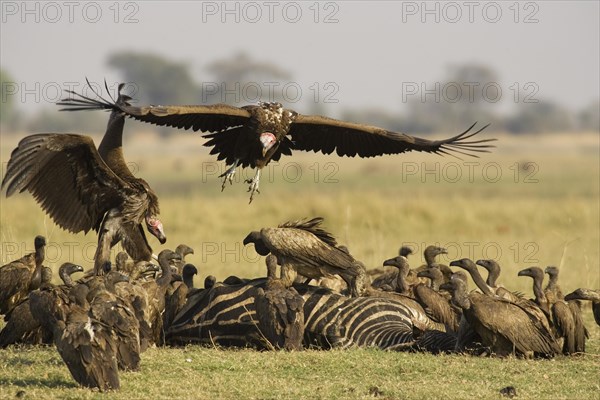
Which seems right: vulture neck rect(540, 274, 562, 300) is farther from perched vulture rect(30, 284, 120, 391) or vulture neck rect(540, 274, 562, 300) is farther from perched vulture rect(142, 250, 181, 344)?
perched vulture rect(30, 284, 120, 391)

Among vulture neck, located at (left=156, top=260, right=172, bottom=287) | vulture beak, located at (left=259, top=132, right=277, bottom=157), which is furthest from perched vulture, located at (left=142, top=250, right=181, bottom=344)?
vulture beak, located at (left=259, top=132, right=277, bottom=157)

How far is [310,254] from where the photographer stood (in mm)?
9820

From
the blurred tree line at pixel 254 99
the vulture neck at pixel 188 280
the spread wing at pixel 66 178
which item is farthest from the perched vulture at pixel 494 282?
the blurred tree line at pixel 254 99

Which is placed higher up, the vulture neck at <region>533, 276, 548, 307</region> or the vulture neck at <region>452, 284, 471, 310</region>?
the vulture neck at <region>452, 284, 471, 310</region>

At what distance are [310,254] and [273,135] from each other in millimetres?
2235

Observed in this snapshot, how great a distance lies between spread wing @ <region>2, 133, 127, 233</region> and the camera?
31.6 ft

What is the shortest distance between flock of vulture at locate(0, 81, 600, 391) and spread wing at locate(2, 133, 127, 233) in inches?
0.5

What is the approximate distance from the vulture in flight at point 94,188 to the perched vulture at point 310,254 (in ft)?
4.89

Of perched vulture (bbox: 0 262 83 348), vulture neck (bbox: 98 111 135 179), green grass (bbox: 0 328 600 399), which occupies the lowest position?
green grass (bbox: 0 328 600 399)

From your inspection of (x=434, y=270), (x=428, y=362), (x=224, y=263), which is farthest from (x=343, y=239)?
(x=428, y=362)

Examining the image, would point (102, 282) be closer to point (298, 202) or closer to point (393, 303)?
point (393, 303)

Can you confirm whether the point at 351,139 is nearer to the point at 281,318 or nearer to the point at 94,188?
the point at 94,188

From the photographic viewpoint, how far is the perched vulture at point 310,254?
32.2 feet

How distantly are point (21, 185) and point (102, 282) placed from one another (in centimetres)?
173
